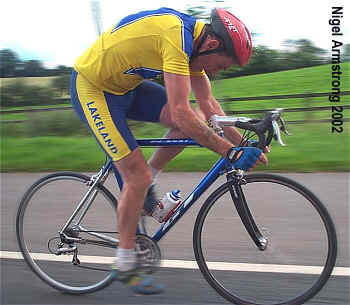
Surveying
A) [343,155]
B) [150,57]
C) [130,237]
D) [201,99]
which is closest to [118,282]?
→ [130,237]

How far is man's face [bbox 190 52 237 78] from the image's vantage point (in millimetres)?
2904

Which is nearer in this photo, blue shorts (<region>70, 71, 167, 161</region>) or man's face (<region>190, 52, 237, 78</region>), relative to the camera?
man's face (<region>190, 52, 237, 78</region>)

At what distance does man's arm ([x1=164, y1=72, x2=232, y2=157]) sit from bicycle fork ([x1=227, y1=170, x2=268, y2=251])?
0.23 m

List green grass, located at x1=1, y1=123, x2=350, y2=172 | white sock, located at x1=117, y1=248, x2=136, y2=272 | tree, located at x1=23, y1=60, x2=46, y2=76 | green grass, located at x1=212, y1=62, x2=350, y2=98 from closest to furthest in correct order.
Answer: white sock, located at x1=117, y1=248, x2=136, y2=272 < green grass, located at x1=1, y1=123, x2=350, y2=172 < tree, located at x1=23, y1=60, x2=46, y2=76 < green grass, located at x1=212, y1=62, x2=350, y2=98

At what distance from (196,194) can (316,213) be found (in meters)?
0.74

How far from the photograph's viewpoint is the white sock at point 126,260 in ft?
10.6

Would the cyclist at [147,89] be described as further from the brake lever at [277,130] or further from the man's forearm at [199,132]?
the brake lever at [277,130]

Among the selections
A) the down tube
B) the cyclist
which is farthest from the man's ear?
the down tube

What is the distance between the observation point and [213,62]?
2.96 meters

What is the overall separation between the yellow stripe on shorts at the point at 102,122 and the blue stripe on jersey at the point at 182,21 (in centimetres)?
41

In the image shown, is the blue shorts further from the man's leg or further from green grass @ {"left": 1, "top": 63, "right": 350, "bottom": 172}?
green grass @ {"left": 1, "top": 63, "right": 350, "bottom": 172}

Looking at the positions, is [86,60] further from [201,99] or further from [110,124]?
[201,99]

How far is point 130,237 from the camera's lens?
128 inches

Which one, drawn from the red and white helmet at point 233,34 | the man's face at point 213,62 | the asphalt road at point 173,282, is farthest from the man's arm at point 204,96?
the asphalt road at point 173,282
